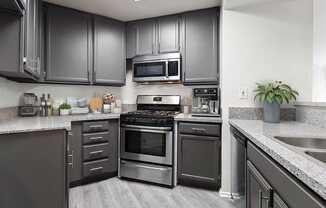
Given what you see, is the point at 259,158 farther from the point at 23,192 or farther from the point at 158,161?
the point at 23,192

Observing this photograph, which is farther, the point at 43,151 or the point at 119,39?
the point at 119,39

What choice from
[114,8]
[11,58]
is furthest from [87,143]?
[114,8]

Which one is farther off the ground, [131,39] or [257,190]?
[131,39]

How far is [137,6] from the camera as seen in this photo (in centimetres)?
230

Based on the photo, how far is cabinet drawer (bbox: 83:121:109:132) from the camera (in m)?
2.16


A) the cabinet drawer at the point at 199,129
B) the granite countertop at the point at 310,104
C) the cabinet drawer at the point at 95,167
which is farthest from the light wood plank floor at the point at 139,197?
the granite countertop at the point at 310,104

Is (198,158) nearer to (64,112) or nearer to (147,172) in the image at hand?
(147,172)

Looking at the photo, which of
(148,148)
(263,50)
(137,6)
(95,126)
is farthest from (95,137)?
(263,50)

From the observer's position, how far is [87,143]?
7.18 ft

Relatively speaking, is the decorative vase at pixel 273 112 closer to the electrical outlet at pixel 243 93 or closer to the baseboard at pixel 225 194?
the electrical outlet at pixel 243 93

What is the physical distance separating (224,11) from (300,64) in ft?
3.26


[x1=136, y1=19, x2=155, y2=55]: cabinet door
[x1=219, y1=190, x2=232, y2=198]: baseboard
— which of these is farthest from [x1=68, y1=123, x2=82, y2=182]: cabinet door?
[x1=219, y1=190, x2=232, y2=198]: baseboard

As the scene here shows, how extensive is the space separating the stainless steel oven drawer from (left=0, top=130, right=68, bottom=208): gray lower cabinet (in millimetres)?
895

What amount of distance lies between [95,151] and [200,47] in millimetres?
1976
